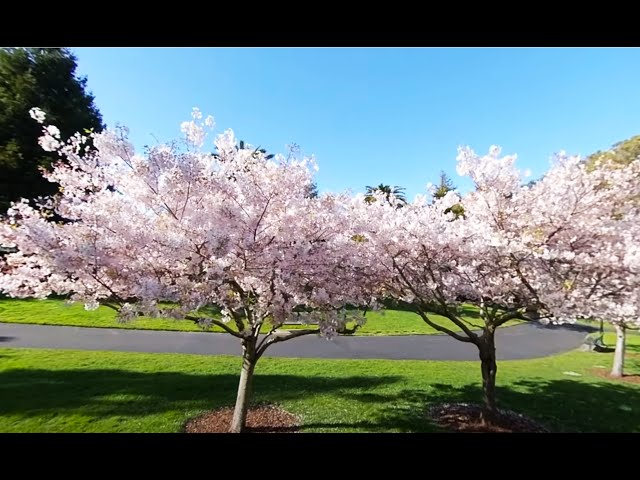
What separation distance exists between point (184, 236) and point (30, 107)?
17709mm

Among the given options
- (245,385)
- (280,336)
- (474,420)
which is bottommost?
(474,420)

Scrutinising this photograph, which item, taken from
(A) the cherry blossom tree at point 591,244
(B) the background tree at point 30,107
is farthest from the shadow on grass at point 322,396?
(B) the background tree at point 30,107

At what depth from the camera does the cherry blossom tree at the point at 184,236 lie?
126 inches

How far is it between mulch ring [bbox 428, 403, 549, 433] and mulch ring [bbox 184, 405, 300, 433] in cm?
235

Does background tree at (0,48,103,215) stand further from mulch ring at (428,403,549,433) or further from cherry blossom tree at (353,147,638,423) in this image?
mulch ring at (428,403,549,433)

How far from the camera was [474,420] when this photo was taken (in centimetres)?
503

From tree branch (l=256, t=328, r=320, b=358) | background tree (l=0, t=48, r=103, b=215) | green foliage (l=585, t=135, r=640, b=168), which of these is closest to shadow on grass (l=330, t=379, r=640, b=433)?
tree branch (l=256, t=328, r=320, b=358)

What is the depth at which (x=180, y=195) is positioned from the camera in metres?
3.62

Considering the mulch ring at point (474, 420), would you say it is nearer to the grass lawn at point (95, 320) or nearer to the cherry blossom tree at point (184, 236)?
the cherry blossom tree at point (184, 236)

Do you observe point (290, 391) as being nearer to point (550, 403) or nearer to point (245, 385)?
point (245, 385)

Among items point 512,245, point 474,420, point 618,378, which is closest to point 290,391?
point 474,420

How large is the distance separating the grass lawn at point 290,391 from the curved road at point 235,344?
0.73 metres

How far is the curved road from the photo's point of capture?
8.77 m
